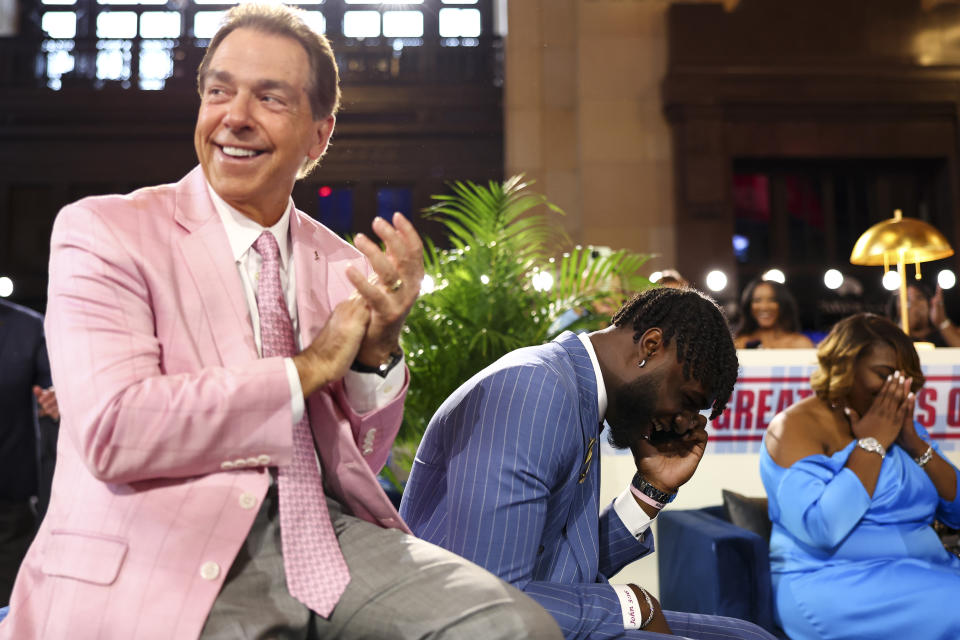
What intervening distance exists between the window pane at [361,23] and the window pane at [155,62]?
2251 mm

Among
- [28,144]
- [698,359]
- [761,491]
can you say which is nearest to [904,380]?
[761,491]

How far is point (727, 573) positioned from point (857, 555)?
18.2 inches

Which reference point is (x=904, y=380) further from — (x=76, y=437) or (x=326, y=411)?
(x=76, y=437)

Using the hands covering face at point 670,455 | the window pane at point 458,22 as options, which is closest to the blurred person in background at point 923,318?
the hands covering face at point 670,455

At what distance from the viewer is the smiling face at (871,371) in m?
3.43

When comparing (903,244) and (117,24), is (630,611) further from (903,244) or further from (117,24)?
(117,24)

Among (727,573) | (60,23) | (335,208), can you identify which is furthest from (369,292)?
(60,23)

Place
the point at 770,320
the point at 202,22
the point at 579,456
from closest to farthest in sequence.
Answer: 1. the point at 579,456
2. the point at 770,320
3. the point at 202,22

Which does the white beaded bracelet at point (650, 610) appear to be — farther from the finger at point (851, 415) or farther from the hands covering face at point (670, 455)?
the finger at point (851, 415)

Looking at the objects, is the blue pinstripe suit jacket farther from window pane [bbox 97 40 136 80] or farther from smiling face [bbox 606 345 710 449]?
window pane [bbox 97 40 136 80]

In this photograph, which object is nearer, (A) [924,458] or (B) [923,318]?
(A) [924,458]

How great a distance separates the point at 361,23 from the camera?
12.5m

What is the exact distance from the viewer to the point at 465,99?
11.7 metres

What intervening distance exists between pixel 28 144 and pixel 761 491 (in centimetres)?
1031
